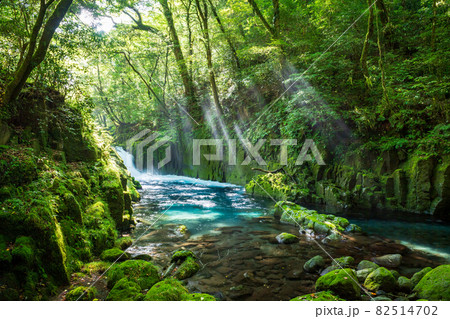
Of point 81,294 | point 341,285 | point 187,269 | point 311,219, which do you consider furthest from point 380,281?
point 81,294

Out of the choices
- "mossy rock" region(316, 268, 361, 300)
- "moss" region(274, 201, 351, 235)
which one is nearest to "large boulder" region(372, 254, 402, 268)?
"moss" region(274, 201, 351, 235)

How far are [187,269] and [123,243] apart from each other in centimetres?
189

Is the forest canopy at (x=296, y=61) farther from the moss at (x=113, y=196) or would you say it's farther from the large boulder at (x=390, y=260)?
the large boulder at (x=390, y=260)

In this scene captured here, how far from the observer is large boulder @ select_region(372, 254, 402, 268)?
4531 mm

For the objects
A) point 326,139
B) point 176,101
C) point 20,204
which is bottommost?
point 20,204

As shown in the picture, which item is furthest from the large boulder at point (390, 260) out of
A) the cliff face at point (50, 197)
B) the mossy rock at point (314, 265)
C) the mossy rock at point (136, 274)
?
the cliff face at point (50, 197)

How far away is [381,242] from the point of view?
5.65 metres

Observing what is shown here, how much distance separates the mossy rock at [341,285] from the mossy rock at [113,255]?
355cm

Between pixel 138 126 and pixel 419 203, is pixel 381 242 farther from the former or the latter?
pixel 138 126

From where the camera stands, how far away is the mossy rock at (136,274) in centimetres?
376

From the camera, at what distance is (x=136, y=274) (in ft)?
12.8
